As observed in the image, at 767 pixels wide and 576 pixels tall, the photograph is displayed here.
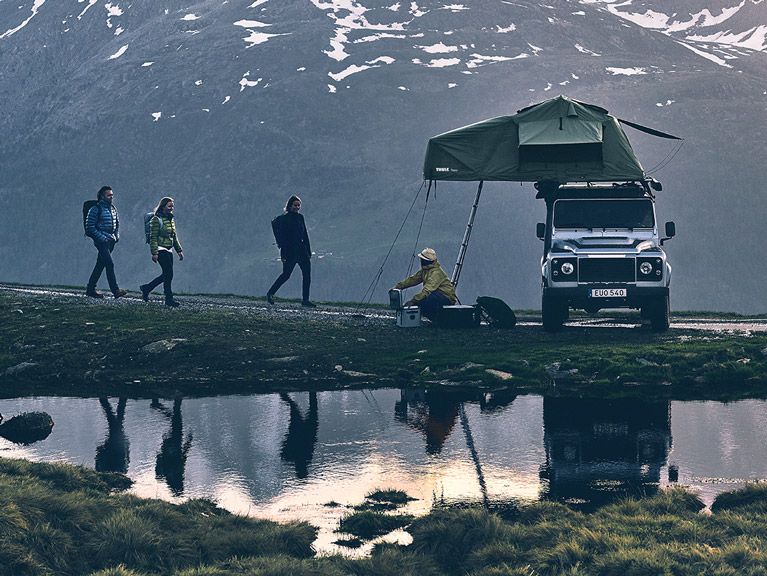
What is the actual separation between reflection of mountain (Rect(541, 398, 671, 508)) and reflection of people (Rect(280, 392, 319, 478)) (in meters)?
2.38

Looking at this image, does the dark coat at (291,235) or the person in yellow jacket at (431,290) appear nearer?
the person in yellow jacket at (431,290)

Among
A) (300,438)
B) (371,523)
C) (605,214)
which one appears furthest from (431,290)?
(371,523)

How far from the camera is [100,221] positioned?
24.2 m

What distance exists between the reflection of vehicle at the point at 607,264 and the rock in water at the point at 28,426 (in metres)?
10.8

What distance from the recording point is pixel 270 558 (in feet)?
23.9

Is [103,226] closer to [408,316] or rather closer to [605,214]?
[408,316]

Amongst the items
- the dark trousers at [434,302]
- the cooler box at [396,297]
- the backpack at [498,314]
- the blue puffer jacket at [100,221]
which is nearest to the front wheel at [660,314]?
the backpack at [498,314]

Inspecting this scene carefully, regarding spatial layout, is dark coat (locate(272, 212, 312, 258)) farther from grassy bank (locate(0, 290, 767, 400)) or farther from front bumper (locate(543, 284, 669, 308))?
front bumper (locate(543, 284, 669, 308))

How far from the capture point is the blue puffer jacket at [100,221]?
2405 cm

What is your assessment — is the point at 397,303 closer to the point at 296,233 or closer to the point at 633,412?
the point at 296,233

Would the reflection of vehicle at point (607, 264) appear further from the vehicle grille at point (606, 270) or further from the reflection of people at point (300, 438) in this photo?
the reflection of people at point (300, 438)

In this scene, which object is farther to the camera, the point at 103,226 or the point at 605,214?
the point at 103,226

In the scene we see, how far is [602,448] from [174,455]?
438 centimetres

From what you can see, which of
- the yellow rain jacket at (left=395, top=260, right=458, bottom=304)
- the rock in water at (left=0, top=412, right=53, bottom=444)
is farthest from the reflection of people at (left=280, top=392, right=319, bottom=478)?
the yellow rain jacket at (left=395, top=260, right=458, bottom=304)
